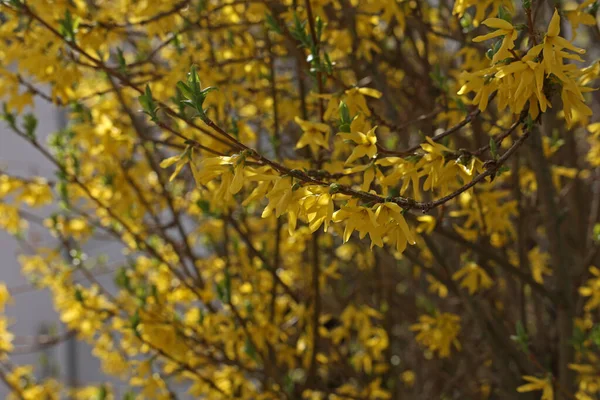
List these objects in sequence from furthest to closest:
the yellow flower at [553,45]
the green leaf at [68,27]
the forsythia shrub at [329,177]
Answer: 1. the green leaf at [68,27]
2. the forsythia shrub at [329,177]
3. the yellow flower at [553,45]

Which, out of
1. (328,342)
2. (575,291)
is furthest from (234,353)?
(575,291)

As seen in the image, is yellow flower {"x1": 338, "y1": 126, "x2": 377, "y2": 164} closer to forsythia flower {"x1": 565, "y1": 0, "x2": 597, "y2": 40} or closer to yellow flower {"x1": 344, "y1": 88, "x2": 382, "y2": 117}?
yellow flower {"x1": 344, "y1": 88, "x2": 382, "y2": 117}

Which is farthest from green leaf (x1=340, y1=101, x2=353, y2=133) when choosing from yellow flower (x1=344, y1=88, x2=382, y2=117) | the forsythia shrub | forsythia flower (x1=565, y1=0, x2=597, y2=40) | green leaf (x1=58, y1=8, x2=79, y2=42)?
green leaf (x1=58, y1=8, x2=79, y2=42)

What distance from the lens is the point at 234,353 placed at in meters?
2.62

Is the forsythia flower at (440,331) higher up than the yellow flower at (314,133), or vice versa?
the yellow flower at (314,133)

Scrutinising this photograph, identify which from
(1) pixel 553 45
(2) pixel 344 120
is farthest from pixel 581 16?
(2) pixel 344 120

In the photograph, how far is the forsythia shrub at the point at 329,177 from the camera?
1324 millimetres

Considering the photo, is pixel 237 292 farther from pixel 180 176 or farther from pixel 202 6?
pixel 202 6

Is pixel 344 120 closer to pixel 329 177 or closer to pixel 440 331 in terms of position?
pixel 329 177

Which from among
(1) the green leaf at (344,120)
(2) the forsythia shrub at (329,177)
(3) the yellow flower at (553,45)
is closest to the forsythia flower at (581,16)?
(2) the forsythia shrub at (329,177)

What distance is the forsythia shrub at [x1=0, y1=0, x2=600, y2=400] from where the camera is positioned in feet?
4.34

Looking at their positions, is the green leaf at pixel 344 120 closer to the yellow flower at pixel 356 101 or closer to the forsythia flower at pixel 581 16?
the yellow flower at pixel 356 101

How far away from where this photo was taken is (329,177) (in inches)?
55.8

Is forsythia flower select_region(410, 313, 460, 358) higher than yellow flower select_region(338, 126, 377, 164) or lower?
lower
